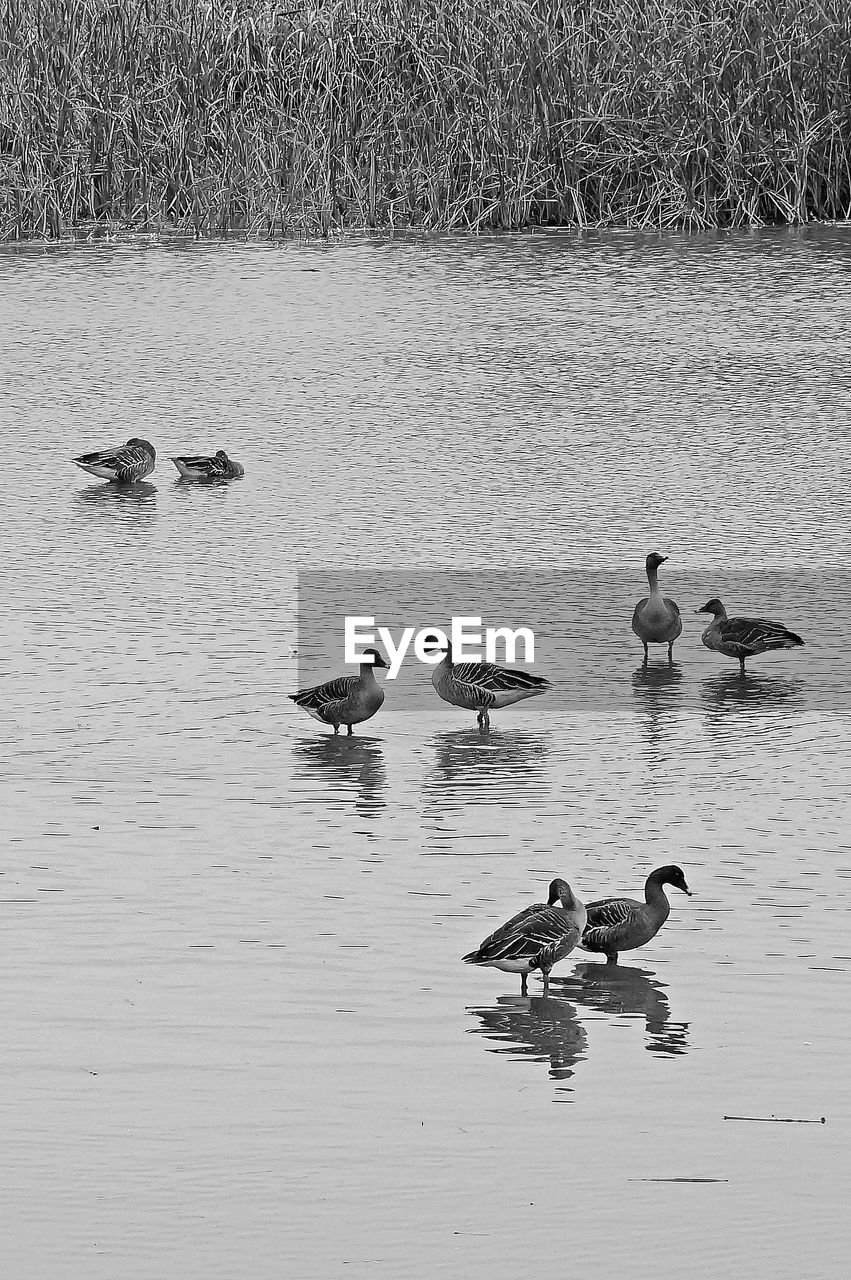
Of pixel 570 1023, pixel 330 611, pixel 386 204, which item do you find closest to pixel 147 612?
pixel 330 611

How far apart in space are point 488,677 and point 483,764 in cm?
54

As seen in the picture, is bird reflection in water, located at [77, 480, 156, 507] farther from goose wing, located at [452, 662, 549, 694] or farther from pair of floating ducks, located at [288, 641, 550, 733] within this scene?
goose wing, located at [452, 662, 549, 694]

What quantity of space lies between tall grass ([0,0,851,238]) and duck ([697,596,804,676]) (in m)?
13.5

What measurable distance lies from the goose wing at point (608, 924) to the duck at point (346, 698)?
276 centimetres

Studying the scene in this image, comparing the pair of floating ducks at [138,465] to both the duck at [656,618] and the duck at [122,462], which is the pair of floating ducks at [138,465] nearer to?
Result: the duck at [122,462]

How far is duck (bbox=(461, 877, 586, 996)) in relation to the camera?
7016 millimetres

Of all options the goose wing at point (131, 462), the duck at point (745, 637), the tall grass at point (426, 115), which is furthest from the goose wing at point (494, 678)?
the tall grass at point (426, 115)

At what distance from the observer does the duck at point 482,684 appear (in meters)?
10.1

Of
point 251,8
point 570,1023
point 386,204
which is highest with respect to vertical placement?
point 251,8

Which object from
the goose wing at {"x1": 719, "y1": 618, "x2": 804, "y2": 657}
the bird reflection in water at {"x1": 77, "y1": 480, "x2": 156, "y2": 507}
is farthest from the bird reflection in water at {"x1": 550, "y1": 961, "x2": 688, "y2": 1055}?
the bird reflection in water at {"x1": 77, "y1": 480, "x2": 156, "y2": 507}

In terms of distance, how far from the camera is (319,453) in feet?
52.7

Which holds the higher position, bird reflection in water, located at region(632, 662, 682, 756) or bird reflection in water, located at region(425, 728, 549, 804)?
bird reflection in water, located at region(632, 662, 682, 756)

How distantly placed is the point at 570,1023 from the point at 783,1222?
1503mm

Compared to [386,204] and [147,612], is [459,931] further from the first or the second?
[386,204]
